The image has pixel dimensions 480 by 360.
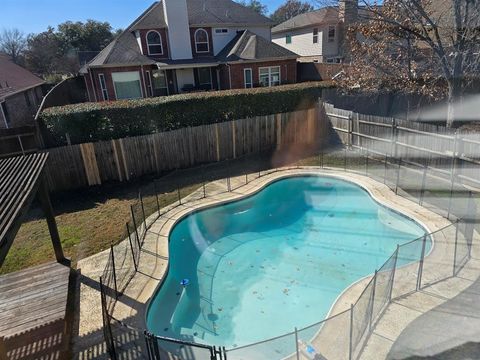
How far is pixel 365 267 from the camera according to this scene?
10016mm

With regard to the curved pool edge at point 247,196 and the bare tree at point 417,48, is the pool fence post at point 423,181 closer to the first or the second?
the curved pool edge at point 247,196

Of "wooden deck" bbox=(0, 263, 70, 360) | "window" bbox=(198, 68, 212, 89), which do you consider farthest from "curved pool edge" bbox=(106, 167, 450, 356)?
"window" bbox=(198, 68, 212, 89)

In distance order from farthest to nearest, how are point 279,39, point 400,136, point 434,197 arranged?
point 279,39, point 400,136, point 434,197

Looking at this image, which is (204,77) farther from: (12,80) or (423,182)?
(423,182)

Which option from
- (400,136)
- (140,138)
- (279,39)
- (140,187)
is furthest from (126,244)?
(279,39)

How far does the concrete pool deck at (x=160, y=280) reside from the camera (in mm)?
6344

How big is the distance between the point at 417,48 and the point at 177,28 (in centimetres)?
1669

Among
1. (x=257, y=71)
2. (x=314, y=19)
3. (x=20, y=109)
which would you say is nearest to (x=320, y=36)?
(x=314, y=19)

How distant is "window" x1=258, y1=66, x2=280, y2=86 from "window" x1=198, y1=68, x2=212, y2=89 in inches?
161

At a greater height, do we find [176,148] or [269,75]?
[269,75]

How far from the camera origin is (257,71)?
1027 inches

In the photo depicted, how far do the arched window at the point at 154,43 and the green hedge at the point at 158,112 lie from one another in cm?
1139

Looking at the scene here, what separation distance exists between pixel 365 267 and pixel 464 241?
8.49ft

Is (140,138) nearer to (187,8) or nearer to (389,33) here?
(389,33)
